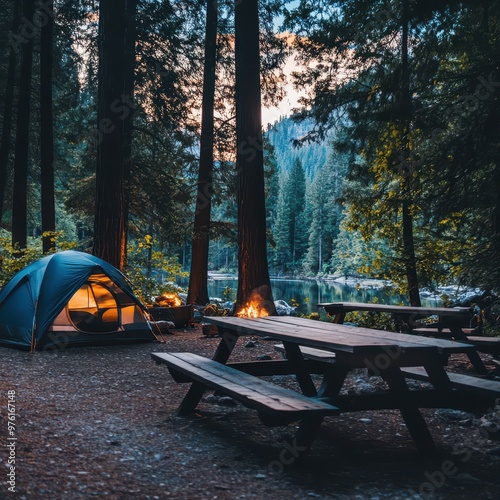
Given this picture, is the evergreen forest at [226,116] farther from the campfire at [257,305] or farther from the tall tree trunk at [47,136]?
the campfire at [257,305]

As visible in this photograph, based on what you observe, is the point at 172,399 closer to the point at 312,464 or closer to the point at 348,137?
the point at 312,464

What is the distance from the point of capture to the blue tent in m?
8.68

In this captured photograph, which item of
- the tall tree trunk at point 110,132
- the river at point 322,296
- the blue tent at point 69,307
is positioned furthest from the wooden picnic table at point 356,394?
the river at point 322,296

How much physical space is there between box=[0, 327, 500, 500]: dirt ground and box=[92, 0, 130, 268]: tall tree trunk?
17.4 ft

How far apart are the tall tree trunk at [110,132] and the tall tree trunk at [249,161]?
2417 millimetres

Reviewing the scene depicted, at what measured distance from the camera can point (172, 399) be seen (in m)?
5.46

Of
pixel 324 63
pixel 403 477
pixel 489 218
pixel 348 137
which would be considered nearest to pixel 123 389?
pixel 403 477

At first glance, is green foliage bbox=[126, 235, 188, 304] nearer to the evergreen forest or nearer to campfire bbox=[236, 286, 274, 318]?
the evergreen forest

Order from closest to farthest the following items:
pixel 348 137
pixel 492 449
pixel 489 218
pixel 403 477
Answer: pixel 403 477 → pixel 492 449 → pixel 489 218 → pixel 348 137

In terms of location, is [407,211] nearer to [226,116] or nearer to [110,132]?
[226,116]

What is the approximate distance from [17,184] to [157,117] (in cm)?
462

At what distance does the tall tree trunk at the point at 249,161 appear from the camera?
11.1 m

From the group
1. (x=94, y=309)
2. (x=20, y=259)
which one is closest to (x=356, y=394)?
(x=94, y=309)

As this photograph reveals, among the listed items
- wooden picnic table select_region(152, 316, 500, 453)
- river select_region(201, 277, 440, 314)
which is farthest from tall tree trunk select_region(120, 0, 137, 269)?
wooden picnic table select_region(152, 316, 500, 453)
